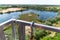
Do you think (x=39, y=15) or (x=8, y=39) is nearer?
(x=8, y=39)

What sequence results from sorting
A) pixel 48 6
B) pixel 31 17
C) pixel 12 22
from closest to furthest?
pixel 12 22, pixel 31 17, pixel 48 6

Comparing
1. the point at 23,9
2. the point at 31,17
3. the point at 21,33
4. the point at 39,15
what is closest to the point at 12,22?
the point at 21,33

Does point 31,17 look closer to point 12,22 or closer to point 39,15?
point 39,15

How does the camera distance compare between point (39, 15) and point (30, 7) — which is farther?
point (30, 7)

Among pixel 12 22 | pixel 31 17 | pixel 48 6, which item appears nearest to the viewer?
pixel 12 22

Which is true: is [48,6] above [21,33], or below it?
below
